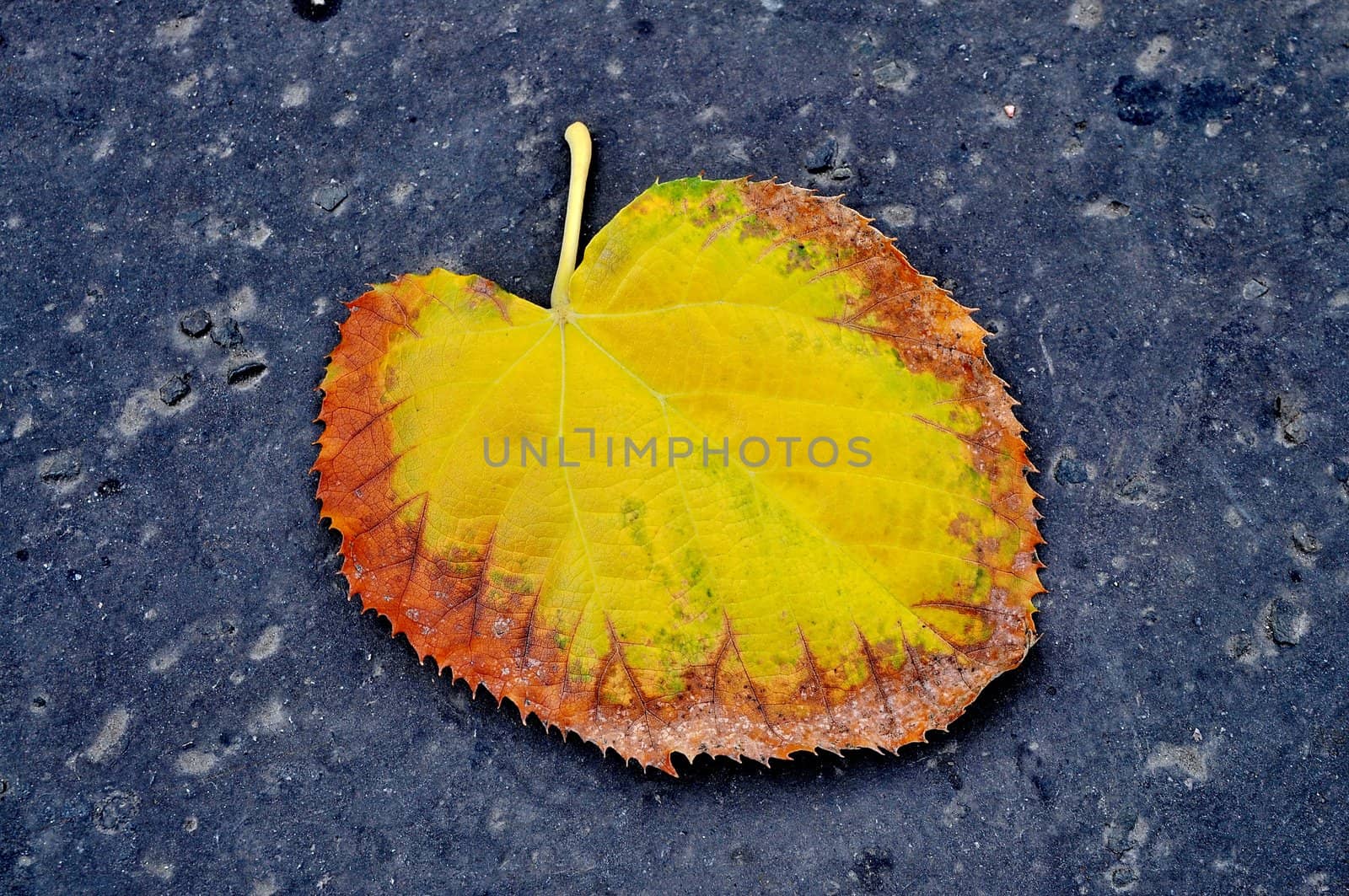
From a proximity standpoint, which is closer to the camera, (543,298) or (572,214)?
(572,214)

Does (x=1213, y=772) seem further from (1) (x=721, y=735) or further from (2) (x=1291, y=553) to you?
(1) (x=721, y=735)

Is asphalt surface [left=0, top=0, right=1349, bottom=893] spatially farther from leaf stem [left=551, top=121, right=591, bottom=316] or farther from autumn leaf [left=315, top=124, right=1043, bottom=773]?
autumn leaf [left=315, top=124, right=1043, bottom=773]

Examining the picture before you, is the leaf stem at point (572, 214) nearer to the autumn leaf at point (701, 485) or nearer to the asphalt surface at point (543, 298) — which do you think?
the autumn leaf at point (701, 485)

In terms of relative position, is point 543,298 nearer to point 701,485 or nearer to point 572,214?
point 572,214

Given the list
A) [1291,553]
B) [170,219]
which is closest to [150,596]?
[170,219]

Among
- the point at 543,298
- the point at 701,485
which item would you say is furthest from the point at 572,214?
the point at 701,485

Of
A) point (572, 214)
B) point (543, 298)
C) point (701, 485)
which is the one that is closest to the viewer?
point (701, 485)

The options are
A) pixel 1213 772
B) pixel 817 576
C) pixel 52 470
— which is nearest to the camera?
pixel 817 576
